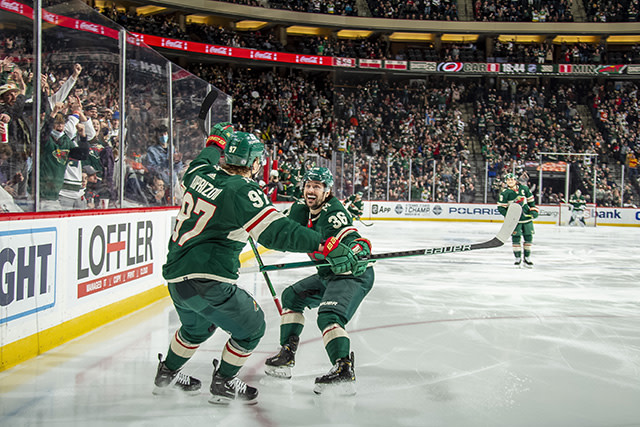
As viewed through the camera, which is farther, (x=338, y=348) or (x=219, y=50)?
(x=219, y=50)

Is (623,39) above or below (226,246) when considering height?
above

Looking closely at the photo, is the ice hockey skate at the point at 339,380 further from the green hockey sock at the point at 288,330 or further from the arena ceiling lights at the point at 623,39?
the arena ceiling lights at the point at 623,39

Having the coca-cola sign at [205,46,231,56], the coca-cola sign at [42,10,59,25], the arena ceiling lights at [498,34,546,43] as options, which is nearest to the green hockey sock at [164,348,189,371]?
the coca-cola sign at [42,10,59,25]

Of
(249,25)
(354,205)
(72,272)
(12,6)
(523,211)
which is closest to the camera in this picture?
(12,6)

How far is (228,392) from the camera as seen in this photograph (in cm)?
276

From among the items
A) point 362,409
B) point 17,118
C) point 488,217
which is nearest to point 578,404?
point 362,409

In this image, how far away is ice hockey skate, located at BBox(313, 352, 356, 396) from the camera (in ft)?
9.57

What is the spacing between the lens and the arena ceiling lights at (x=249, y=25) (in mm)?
27973

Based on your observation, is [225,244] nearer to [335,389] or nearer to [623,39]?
[335,389]

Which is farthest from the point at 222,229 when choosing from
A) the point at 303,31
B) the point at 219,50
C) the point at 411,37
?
the point at 411,37

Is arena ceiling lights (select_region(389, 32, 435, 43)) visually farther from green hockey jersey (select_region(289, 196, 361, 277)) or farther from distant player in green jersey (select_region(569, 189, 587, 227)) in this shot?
green hockey jersey (select_region(289, 196, 361, 277))

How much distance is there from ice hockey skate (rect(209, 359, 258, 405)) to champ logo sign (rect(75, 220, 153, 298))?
1811 millimetres

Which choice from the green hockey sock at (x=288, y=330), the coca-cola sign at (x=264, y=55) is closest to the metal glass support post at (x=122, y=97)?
the green hockey sock at (x=288, y=330)

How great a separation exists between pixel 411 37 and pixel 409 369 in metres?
29.4
